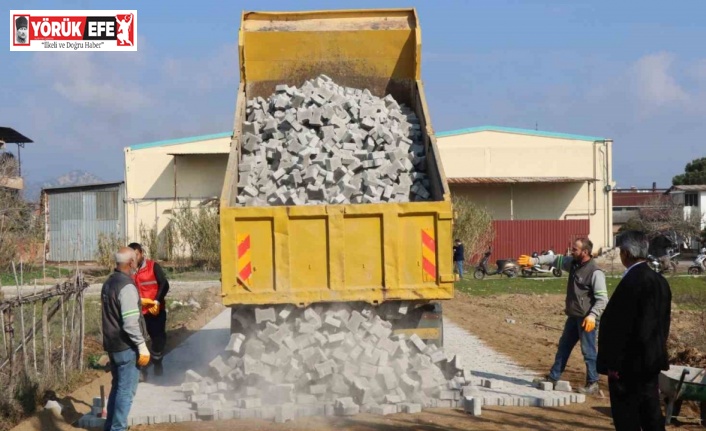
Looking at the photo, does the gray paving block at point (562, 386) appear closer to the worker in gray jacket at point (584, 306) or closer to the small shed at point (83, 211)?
the worker in gray jacket at point (584, 306)

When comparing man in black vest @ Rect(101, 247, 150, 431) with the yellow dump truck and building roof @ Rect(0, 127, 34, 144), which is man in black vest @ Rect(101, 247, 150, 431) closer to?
the yellow dump truck

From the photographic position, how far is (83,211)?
42.2 meters

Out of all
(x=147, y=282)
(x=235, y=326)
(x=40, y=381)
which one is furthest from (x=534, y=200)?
(x=40, y=381)

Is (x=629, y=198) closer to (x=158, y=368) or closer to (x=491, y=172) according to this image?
(x=491, y=172)

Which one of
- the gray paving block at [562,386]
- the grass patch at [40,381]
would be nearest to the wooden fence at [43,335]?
the grass patch at [40,381]

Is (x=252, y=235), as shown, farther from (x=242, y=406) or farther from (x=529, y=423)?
(x=529, y=423)

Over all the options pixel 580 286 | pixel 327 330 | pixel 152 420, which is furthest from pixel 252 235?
pixel 580 286

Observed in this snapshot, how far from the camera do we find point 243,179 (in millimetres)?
9750

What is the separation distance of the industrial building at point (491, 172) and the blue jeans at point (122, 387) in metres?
35.2

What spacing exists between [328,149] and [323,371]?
3.01 m

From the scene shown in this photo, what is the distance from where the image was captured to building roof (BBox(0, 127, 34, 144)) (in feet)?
152

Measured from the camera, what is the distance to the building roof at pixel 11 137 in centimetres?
4625

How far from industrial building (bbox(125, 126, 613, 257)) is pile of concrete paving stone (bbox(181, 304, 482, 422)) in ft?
110

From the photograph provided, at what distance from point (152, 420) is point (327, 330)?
1.93 metres
